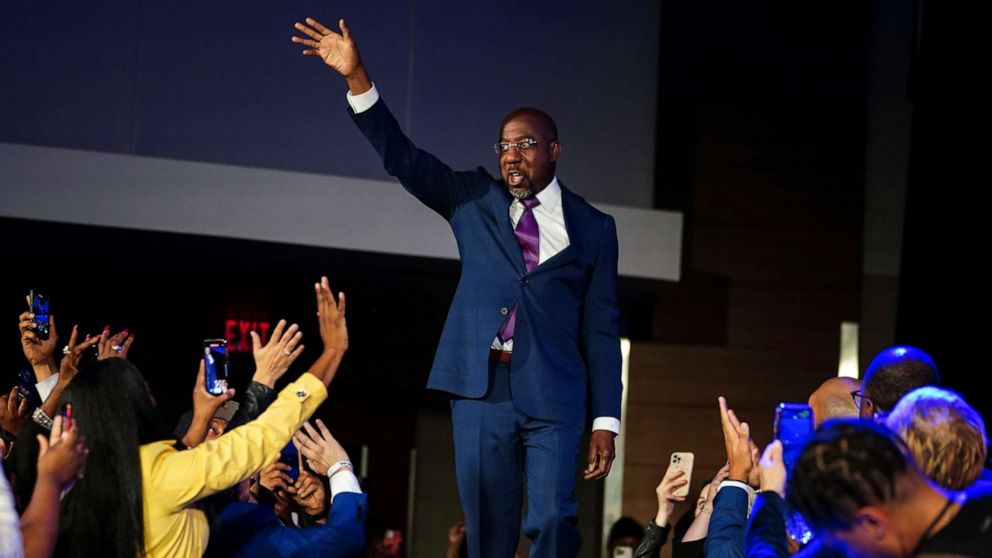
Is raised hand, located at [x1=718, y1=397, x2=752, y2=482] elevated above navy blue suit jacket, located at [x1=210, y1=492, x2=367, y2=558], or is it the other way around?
raised hand, located at [x1=718, y1=397, x2=752, y2=482]

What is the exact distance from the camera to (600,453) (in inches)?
124

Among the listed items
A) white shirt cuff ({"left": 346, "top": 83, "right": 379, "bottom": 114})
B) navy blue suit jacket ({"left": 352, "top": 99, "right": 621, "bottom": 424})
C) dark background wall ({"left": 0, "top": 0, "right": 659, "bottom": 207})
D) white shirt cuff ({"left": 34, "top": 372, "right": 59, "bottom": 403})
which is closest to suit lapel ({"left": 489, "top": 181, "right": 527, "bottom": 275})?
navy blue suit jacket ({"left": 352, "top": 99, "right": 621, "bottom": 424})

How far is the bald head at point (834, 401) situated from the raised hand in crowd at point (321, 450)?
119 cm

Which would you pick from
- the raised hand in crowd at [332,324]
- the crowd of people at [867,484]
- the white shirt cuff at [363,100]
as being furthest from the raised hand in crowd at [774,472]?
the white shirt cuff at [363,100]

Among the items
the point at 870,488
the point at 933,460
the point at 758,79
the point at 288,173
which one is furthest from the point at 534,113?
the point at 758,79

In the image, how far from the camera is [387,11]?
6520mm

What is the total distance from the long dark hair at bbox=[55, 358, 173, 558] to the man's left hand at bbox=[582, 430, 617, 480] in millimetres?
1189

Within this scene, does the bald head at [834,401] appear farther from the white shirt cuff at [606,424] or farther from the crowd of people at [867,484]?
the white shirt cuff at [606,424]

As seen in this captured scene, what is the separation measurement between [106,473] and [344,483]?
0.65 m

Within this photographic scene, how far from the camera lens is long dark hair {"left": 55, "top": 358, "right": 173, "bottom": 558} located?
229 centimetres

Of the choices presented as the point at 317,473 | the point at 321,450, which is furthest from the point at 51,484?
the point at 317,473

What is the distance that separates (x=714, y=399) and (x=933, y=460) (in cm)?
470

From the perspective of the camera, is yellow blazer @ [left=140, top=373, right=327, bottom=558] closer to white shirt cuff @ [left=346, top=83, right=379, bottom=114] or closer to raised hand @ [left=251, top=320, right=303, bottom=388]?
raised hand @ [left=251, top=320, right=303, bottom=388]

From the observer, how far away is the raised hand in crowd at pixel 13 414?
141 inches
